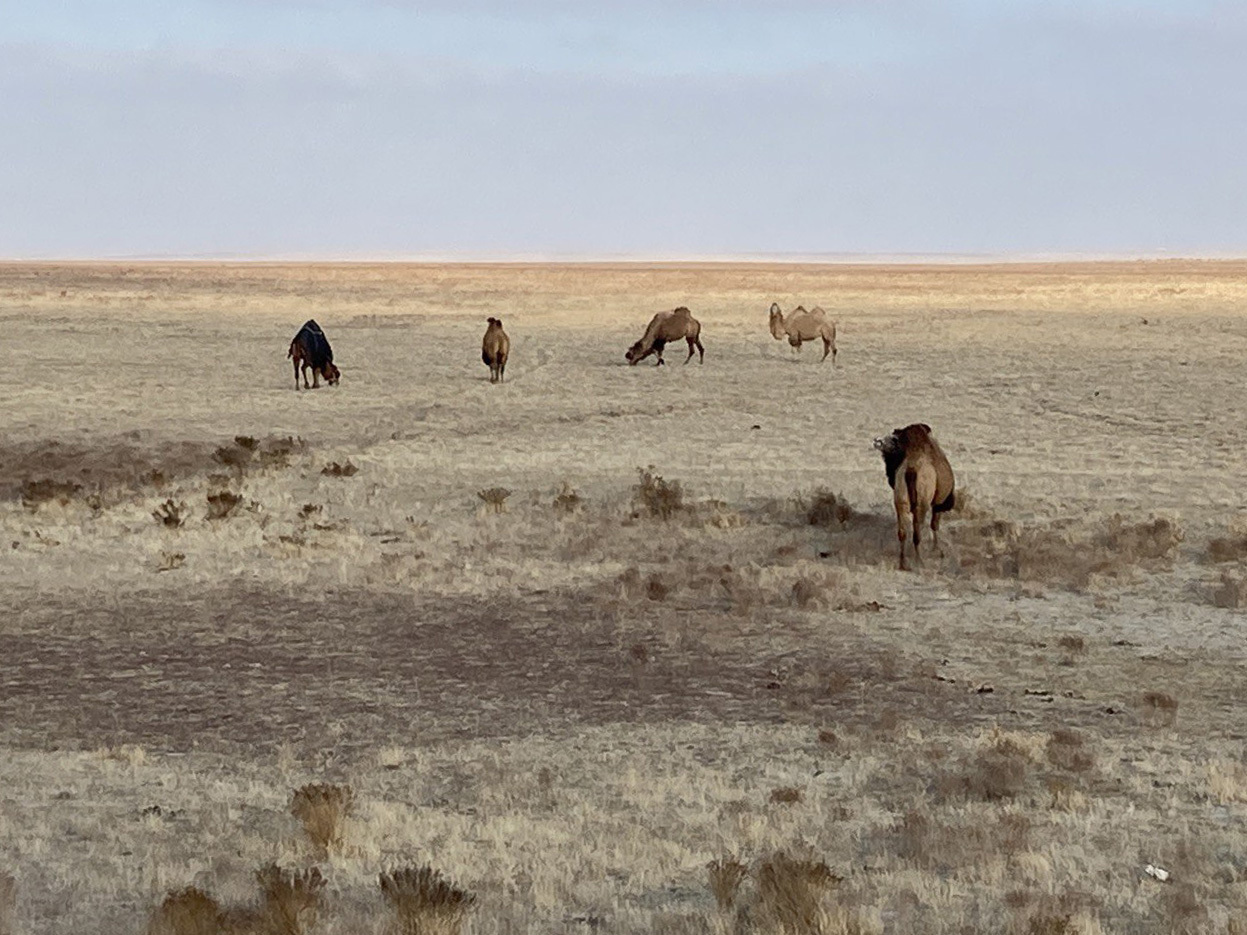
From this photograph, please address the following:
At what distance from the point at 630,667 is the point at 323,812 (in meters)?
3.91

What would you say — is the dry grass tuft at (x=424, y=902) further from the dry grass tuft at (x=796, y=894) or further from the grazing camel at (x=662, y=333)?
the grazing camel at (x=662, y=333)

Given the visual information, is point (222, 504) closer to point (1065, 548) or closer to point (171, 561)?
point (171, 561)

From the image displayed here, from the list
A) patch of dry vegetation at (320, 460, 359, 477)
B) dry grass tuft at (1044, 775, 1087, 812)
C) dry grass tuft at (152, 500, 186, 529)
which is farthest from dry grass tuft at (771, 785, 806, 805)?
patch of dry vegetation at (320, 460, 359, 477)

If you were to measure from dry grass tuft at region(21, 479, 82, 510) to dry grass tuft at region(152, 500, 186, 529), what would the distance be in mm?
1337

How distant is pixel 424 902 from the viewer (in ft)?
19.9

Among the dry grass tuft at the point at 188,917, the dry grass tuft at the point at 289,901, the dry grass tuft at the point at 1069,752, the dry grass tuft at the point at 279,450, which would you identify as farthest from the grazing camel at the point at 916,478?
the dry grass tuft at the point at 279,450

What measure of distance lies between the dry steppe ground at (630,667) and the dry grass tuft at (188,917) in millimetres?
27

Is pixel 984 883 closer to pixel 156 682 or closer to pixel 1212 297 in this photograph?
pixel 156 682

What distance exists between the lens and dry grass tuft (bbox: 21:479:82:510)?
17.5m

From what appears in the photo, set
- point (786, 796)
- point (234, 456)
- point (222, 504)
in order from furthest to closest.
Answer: point (234, 456) < point (222, 504) < point (786, 796)

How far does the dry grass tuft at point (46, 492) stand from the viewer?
687 inches

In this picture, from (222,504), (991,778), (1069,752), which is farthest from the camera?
(222,504)

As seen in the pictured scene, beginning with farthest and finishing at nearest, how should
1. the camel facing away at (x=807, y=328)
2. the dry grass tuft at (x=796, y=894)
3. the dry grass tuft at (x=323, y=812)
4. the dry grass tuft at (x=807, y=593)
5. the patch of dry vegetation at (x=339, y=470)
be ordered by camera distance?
the camel facing away at (x=807, y=328) < the patch of dry vegetation at (x=339, y=470) < the dry grass tuft at (x=807, y=593) < the dry grass tuft at (x=323, y=812) < the dry grass tuft at (x=796, y=894)

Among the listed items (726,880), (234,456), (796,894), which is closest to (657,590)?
(726,880)
